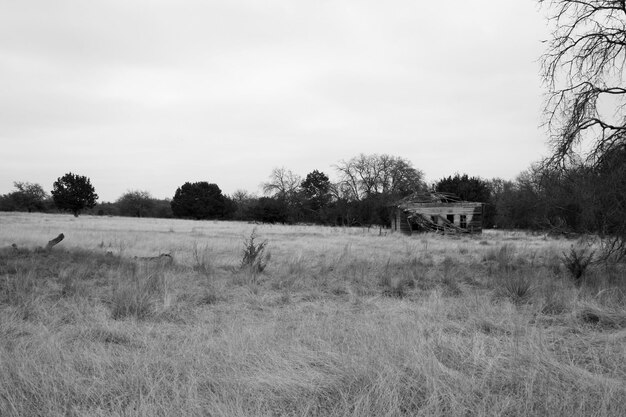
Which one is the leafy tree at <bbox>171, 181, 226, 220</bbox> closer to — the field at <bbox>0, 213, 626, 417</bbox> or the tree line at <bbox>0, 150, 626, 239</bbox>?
the tree line at <bbox>0, 150, 626, 239</bbox>

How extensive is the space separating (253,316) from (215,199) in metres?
69.6

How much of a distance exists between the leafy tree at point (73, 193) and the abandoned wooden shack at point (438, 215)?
152 ft

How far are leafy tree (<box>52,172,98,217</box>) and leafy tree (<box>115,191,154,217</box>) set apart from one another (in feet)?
48.9

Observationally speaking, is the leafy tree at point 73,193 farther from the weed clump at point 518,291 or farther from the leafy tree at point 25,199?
the weed clump at point 518,291

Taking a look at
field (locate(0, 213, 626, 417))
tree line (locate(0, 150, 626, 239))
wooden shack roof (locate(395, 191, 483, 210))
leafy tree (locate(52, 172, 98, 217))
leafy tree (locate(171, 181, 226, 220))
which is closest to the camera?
field (locate(0, 213, 626, 417))

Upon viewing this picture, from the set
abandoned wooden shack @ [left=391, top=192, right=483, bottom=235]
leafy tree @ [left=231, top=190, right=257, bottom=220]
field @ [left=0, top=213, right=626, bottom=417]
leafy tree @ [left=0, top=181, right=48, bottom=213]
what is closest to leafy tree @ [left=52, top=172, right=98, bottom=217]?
leafy tree @ [left=0, top=181, right=48, bottom=213]

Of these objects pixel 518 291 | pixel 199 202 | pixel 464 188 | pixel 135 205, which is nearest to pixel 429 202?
pixel 464 188

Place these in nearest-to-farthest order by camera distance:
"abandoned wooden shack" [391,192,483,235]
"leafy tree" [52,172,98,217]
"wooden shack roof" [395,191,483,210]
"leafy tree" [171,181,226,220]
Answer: "abandoned wooden shack" [391,192,483,235] → "wooden shack roof" [395,191,483,210] → "leafy tree" [52,172,98,217] → "leafy tree" [171,181,226,220]

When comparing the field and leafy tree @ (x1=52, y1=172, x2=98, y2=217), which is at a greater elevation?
leafy tree @ (x1=52, y1=172, x2=98, y2=217)

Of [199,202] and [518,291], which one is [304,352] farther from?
[199,202]

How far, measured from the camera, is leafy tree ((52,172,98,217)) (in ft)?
193

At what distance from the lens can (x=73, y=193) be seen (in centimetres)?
5897

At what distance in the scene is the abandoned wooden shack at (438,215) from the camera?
35.8 m

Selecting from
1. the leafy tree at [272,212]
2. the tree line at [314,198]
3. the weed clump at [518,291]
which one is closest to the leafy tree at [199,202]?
the tree line at [314,198]
